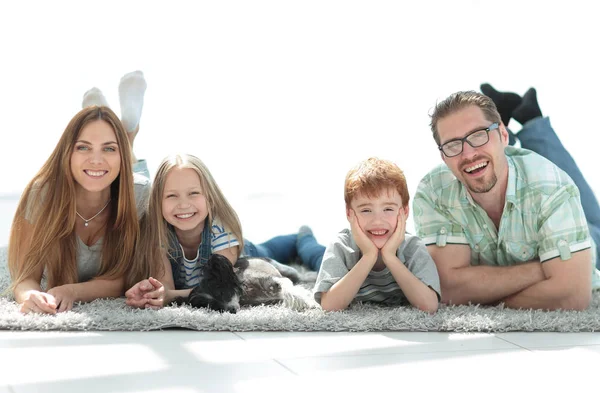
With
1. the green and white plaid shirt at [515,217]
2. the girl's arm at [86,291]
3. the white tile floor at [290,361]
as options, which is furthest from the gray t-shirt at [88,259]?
the green and white plaid shirt at [515,217]

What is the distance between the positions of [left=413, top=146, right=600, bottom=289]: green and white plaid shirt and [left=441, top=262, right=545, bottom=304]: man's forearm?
0.06 meters

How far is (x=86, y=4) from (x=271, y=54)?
1651mm

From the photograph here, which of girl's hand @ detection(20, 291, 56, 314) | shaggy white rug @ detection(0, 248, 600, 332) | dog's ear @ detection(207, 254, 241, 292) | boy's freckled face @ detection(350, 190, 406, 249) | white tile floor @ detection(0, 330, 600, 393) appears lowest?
white tile floor @ detection(0, 330, 600, 393)

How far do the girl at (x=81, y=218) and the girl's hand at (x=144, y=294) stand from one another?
8.5 inches

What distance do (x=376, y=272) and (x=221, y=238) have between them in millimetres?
538

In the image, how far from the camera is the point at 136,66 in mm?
5848

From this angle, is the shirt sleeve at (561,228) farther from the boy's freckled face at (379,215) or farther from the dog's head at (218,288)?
the dog's head at (218,288)

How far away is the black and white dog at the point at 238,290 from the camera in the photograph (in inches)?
82.2

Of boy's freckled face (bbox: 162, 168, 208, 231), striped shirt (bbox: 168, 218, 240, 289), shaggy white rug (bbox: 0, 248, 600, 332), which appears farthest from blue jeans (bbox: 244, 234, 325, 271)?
shaggy white rug (bbox: 0, 248, 600, 332)

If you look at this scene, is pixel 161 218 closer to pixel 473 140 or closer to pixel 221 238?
pixel 221 238

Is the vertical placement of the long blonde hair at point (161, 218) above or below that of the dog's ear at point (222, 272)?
above

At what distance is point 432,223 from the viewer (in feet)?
7.41

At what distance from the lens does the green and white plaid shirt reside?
2098mm

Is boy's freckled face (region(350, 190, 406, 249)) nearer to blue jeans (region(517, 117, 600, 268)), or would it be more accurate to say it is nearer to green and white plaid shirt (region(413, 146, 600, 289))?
green and white plaid shirt (region(413, 146, 600, 289))
